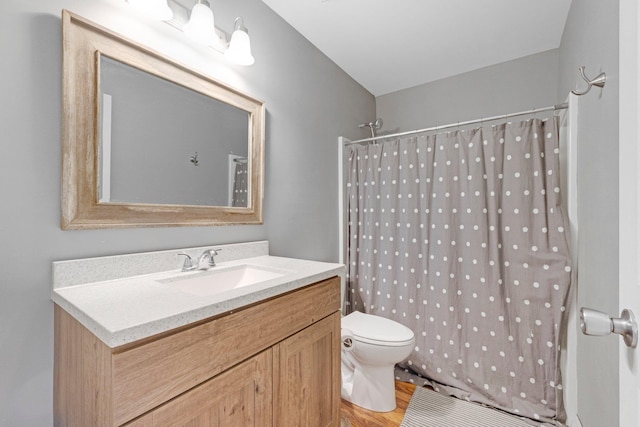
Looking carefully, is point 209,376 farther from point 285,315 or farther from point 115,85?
point 115,85

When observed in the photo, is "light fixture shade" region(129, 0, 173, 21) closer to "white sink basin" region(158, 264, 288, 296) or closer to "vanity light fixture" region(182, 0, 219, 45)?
"vanity light fixture" region(182, 0, 219, 45)

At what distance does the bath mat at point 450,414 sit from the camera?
154 centimetres

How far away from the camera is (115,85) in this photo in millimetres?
1050

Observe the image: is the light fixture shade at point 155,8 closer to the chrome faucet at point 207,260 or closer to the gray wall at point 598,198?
the chrome faucet at point 207,260

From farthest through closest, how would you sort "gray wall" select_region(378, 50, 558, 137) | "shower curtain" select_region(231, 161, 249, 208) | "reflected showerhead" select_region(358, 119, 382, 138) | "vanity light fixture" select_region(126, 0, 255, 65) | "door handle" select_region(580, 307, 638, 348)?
"reflected showerhead" select_region(358, 119, 382, 138) → "gray wall" select_region(378, 50, 558, 137) → "shower curtain" select_region(231, 161, 249, 208) → "vanity light fixture" select_region(126, 0, 255, 65) → "door handle" select_region(580, 307, 638, 348)

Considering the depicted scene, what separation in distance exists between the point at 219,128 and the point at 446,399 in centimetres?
203

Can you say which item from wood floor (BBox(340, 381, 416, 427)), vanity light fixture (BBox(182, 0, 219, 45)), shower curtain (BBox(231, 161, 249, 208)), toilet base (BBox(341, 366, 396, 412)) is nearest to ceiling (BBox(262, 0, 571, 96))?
vanity light fixture (BBox(182, 0, 219, 45))

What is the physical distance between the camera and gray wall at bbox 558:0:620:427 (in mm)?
915

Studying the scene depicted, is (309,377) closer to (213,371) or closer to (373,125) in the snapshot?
(213,371)

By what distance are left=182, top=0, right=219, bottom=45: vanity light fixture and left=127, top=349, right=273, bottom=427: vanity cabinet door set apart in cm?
128

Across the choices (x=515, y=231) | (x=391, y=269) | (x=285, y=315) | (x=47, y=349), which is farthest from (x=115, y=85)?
(x=515, y=231)
